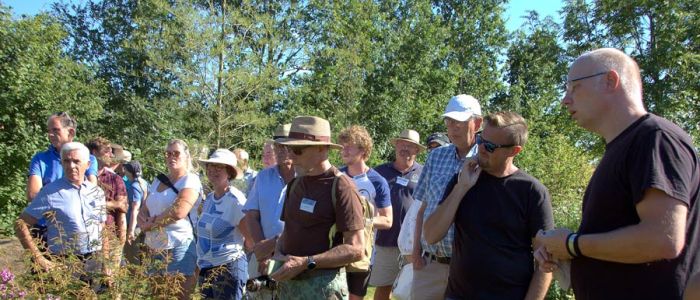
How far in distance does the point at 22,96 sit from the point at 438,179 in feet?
34.2

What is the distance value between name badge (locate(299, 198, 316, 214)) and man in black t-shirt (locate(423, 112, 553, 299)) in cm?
72

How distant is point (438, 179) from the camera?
3799 millimetres

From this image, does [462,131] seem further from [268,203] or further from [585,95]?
[585,95]

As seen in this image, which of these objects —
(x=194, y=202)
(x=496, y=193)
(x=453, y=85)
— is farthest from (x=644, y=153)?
(x=453, y=85)

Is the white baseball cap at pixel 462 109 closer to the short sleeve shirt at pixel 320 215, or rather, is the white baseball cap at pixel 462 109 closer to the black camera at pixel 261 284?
the short sleeve shirt at pixel 320 215

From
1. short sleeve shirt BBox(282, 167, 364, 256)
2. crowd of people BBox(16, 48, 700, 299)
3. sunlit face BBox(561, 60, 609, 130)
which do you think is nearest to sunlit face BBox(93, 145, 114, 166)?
crowd of people BBox(16, 48, 700, 299)

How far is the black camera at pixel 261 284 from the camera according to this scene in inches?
129

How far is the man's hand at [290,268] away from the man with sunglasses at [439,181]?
92 cm

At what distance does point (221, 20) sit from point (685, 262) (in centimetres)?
1598

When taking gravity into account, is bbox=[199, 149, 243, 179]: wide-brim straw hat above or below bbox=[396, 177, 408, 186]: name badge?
above

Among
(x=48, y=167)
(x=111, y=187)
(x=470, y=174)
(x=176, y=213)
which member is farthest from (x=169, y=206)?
→ (x=470, y=174)

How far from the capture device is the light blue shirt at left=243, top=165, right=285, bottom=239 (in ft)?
14.3

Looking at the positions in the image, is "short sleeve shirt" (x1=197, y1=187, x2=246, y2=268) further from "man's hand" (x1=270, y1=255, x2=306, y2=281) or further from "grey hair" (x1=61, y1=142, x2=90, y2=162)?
"man's hand" (x1=270, y1=255, x2=306, y2=281)

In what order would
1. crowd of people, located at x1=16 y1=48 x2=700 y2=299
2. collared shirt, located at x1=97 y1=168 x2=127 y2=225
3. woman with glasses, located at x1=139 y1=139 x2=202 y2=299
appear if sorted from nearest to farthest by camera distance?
crowd of people, located at x1=16 y1=48 x2=700 y2=299 < woman with glasses, located at x1=139 y1=139 x2=202 y2=299 < collared shirt, located at x1=97 y1=168 x2=127 y2=225
